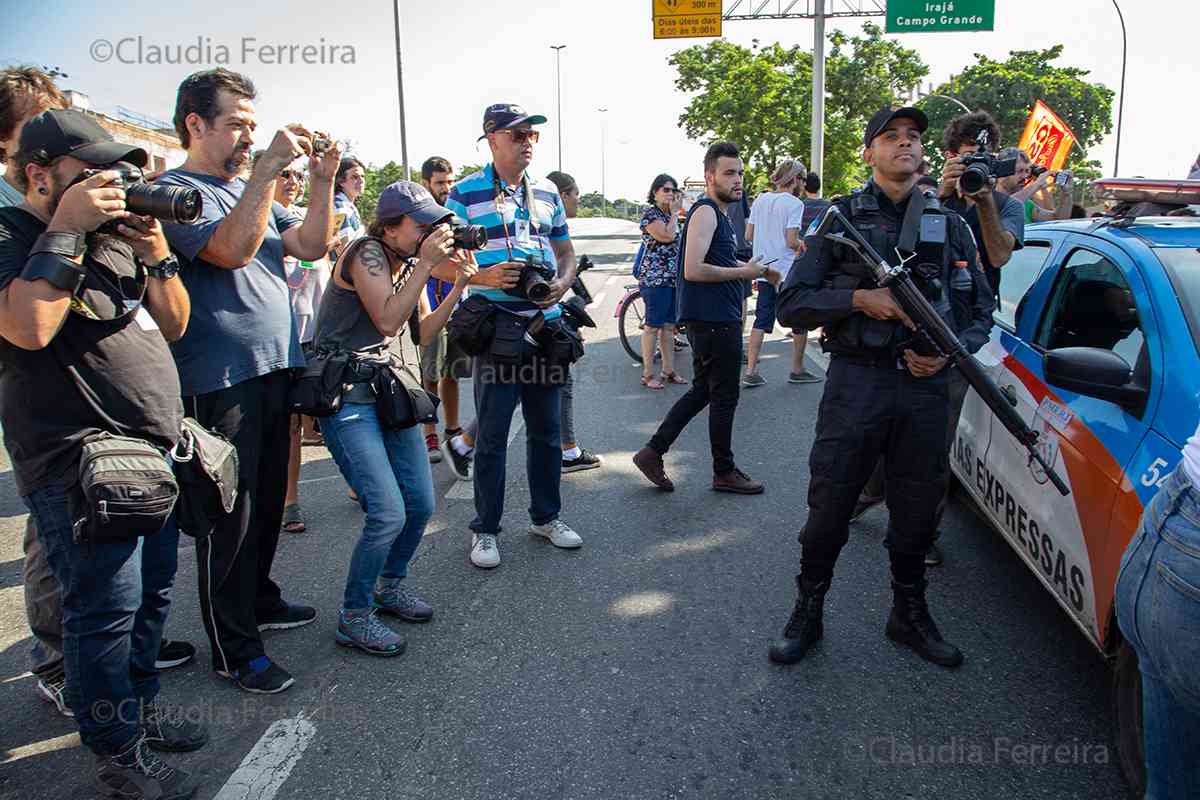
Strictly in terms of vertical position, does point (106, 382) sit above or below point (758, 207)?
below

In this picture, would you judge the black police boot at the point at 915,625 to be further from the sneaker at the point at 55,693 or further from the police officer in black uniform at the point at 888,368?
the sneaker at the point at 55,693

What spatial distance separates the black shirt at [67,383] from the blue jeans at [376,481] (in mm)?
842

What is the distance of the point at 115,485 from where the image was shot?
2.05 meters

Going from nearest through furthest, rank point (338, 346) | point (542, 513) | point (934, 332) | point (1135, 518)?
point (1135, 518), point (934, 332), point (338, 346), point (542, 513)

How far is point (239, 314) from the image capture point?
2723 millimetres

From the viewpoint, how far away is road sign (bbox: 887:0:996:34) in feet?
51.8

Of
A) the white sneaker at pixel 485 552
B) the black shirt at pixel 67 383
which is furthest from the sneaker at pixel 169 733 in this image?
the white sneaker at pixel 485 552

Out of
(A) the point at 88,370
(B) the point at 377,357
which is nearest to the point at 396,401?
(B) the point at 377,357

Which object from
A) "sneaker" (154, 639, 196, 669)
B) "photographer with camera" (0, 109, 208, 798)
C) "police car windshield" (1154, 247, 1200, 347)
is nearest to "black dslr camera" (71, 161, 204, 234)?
"photographer with camera" (0, 109, 208, 798)

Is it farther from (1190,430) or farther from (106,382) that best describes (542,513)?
(1190,430)

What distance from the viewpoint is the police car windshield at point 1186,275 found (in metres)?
2.47

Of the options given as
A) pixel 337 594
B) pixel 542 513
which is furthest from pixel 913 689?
pixel 337 594

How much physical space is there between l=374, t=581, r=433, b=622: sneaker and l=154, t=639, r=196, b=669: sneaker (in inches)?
28.2

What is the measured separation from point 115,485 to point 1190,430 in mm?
2900
